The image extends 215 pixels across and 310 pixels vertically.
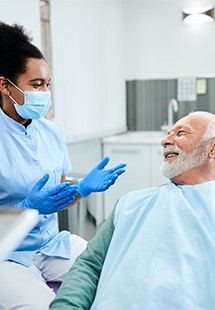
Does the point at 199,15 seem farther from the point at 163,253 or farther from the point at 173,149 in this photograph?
the point at 163,253

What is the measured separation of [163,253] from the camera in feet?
3.82

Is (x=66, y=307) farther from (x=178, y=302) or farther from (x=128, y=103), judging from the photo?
(x=128, y=103)

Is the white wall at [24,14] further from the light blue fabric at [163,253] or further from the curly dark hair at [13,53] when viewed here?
the light blue fabric at [163,253]

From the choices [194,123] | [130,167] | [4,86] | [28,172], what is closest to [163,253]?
[194,123]

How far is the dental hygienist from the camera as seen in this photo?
1.51 metres

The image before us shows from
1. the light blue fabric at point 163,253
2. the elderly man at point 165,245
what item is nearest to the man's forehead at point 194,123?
the elderly man at point 165,245

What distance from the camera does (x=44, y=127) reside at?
69.5 inches

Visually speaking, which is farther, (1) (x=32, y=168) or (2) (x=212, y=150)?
(1) (x=32, y=168)

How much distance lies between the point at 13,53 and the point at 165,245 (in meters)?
0.90

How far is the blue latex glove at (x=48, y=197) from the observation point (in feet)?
4.84

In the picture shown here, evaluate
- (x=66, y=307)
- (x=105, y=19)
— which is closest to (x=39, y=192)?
(x=66, y=307)

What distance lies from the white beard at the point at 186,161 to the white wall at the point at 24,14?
4.34 feet

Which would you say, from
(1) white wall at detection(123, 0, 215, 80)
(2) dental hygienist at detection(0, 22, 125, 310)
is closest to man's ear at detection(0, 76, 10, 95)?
(2) dental hygienist at detection(0, 22, 125, 310)

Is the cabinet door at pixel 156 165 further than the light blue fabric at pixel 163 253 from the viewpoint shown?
Yes
